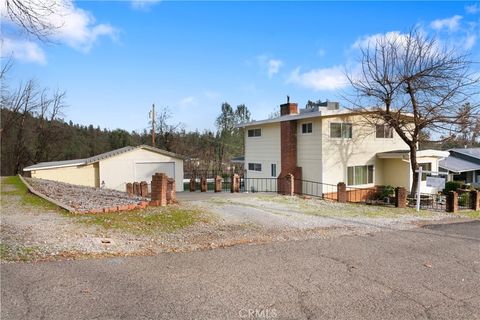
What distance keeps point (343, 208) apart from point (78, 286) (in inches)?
425

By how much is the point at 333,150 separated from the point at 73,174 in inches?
641

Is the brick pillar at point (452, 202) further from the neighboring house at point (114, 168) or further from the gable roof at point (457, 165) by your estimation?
the neighboring house at point (114, 168)

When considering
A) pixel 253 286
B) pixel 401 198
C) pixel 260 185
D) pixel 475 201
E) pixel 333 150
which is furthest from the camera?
pixel 260 185

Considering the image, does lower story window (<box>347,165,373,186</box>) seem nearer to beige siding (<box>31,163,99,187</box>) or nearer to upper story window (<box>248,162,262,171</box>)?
upper story window (<box>248,162,262,171</box>)

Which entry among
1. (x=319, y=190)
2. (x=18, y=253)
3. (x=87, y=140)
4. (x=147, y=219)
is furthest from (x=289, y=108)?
(x=87, y=140)

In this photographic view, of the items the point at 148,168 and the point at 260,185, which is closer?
the point at 260,185

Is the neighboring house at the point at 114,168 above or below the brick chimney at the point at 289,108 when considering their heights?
below

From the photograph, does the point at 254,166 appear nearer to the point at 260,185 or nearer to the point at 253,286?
the point at 260,185

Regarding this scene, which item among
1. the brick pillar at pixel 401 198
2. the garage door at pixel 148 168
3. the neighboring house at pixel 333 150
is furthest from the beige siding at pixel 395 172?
the garage door at pixel 148 168

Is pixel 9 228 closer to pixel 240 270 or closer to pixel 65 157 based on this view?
pixel 240 270

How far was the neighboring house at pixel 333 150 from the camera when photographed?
19547mm

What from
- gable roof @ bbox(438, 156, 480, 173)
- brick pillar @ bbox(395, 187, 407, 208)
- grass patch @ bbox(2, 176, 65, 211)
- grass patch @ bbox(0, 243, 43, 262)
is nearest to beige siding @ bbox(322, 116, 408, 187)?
brick pillar @ bbox(395, 187, 407, 208)

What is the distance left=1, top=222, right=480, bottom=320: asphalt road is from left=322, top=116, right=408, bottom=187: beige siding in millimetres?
12542

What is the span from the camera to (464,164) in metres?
32.2
